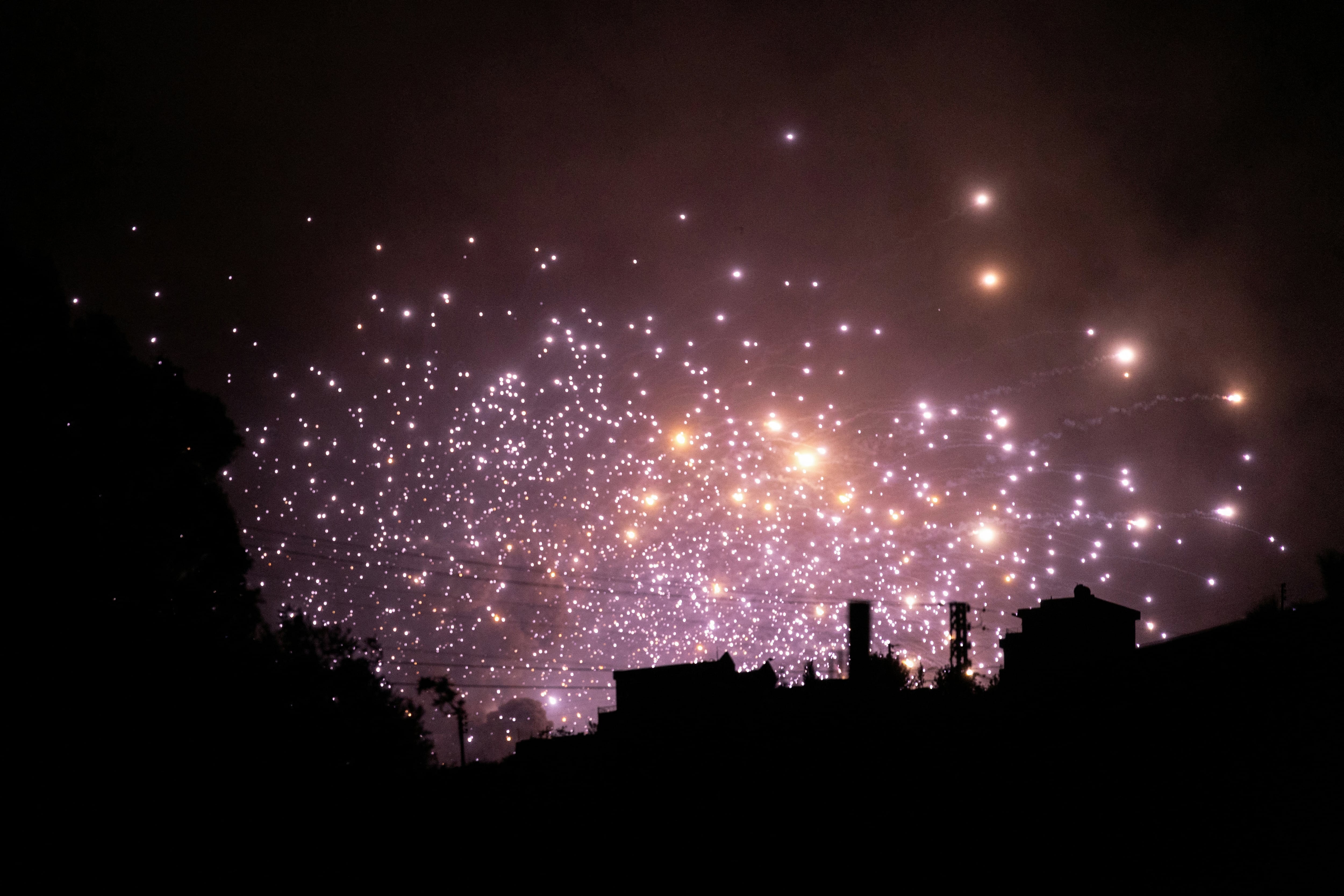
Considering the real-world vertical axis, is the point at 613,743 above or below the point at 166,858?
above

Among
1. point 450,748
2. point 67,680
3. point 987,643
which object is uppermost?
point 67,680

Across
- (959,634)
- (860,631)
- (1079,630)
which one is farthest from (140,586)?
(959,634)

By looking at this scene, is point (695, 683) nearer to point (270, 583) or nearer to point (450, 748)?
point (270, 583)

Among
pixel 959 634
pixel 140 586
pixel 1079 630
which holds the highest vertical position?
pixel 140 586

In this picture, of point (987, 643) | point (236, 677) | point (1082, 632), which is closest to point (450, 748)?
point (987, 643)

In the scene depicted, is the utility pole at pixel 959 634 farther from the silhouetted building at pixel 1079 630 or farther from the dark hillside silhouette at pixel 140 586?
the dark hillside silhouette at pixel 140 586

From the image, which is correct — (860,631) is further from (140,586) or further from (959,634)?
(140,586)
